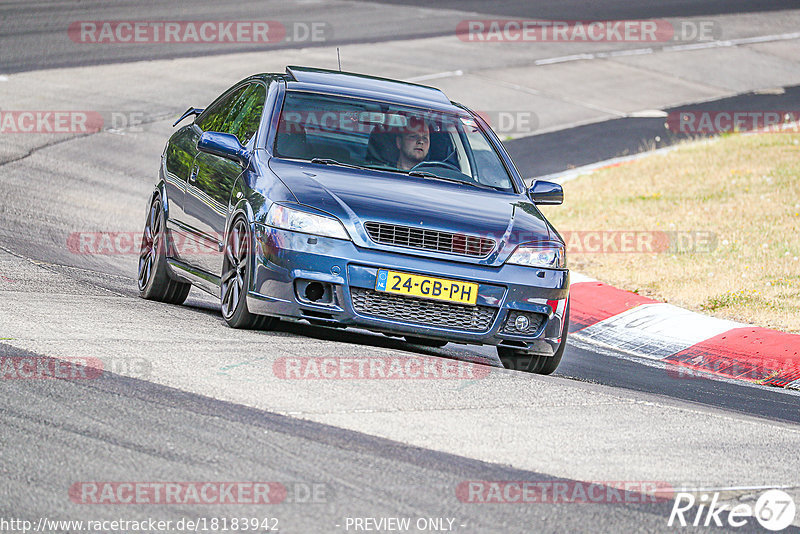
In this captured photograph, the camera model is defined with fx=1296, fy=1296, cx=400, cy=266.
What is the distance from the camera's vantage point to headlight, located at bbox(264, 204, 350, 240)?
7371mm

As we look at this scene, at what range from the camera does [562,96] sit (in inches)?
911

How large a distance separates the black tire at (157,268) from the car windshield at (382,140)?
4.93 feet

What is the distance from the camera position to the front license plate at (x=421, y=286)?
7359mm

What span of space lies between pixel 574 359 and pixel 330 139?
2580 mm

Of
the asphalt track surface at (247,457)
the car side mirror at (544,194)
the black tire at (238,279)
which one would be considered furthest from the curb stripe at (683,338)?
the black tire at (238,279)

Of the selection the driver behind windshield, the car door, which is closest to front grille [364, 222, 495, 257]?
the driver behind windshield

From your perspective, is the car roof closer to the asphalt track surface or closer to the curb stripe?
the asphalt track surface

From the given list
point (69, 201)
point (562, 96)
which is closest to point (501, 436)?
point (69, 201)

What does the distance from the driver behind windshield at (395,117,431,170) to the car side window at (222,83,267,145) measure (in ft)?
3.15

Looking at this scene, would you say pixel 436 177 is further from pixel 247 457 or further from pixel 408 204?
pixel 247 457

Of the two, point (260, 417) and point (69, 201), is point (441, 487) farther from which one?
point (69, 201)

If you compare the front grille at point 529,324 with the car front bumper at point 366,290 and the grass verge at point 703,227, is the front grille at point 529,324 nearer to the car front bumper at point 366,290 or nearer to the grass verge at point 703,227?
the car front bumper at point 366,290

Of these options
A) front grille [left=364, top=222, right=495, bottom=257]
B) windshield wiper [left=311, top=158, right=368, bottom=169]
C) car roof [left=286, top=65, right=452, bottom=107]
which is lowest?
front grille [left=364, top=222, right=495, bottom=257]

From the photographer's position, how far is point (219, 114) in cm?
952
